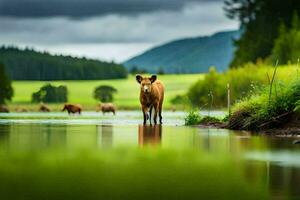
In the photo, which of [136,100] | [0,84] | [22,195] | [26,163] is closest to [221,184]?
[22,195]

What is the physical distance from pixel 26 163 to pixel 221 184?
354 cm

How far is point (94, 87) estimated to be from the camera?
118 m

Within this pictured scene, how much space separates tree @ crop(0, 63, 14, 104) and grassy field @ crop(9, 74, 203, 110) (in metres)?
1.47

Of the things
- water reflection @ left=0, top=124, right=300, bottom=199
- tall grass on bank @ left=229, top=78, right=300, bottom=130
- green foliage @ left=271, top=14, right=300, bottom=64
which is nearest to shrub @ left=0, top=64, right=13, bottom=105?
green foliage @ left=271, top=14, right=300, bottom=64

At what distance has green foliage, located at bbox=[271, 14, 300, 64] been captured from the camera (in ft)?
275

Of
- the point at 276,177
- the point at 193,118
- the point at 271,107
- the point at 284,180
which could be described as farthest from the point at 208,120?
the point at 284,180

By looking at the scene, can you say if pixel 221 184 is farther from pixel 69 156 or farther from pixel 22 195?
pixel 69 156

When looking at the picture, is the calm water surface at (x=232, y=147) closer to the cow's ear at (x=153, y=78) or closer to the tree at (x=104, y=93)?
the cow's ear at (x=153, y=78)

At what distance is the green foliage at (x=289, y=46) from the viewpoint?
3298 inches

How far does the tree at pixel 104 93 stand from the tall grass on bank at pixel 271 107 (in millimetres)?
86338

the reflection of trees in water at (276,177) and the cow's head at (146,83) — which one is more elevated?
the cow's head at (146,83)

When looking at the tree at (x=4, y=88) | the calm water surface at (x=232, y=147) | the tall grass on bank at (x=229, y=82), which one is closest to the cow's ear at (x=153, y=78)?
the calm water surface at (x=232, y=147)

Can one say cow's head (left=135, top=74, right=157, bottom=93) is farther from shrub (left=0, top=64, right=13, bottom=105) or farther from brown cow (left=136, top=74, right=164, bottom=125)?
shrub (left=0, top=64, right=13, bottom=105)

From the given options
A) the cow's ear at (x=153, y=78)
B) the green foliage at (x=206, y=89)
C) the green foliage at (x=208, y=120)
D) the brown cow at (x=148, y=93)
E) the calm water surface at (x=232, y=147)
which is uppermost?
the green foliage at (x=206, y=89)
